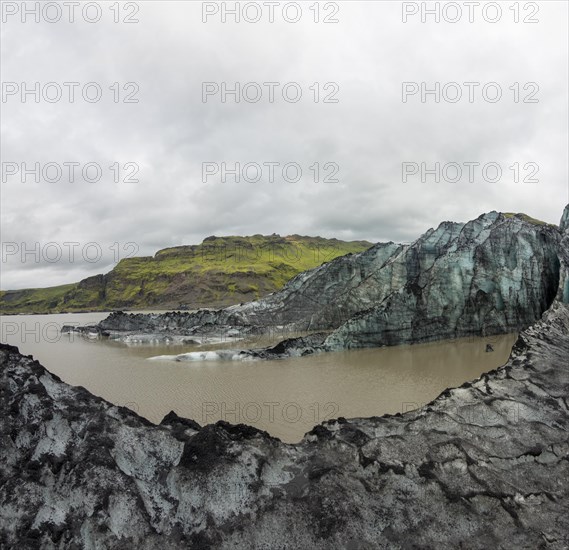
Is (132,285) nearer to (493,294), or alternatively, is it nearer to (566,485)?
(493,294)

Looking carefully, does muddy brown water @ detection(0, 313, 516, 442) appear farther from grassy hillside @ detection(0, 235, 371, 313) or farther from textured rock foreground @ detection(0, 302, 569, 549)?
grassy hillside @ detection(0, 235, 371, 313)

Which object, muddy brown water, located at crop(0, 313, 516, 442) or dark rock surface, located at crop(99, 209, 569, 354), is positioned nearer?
muddy brown water, located at crop(0, 313, 516, 442)

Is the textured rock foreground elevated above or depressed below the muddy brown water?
above

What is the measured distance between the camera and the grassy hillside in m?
95.4

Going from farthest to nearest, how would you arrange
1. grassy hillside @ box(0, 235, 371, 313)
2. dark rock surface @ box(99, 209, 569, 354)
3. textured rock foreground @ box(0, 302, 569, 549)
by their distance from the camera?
grassy hillside @ box(0, 235, 371, 313)
dark rock surface @ box(99, 209, 569, 354)
textured rock foreground @ box(0, 302, 569, 549)

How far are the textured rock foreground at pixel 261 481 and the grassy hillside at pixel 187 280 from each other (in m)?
80.5

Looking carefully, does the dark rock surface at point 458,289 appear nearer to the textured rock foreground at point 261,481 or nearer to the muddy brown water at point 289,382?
the muddy brown water at point 289,382

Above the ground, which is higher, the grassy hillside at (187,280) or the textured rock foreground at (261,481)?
the grassy hillside at (187,280)

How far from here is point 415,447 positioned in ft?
21.9

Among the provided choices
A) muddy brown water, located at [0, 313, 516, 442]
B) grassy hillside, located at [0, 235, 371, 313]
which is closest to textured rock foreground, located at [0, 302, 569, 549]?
muddy brown water, located at [0, 313, 516, 442]

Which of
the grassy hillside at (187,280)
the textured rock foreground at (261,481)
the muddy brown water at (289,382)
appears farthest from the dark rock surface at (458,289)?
the grassy hillside at (187,280)

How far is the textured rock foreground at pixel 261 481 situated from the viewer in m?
5.01

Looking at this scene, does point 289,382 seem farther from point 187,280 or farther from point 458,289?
point 187,280

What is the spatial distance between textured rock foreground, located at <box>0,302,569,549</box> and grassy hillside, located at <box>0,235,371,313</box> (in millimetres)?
80466
